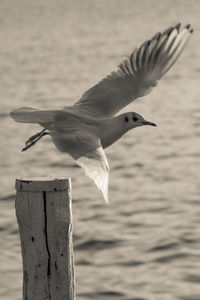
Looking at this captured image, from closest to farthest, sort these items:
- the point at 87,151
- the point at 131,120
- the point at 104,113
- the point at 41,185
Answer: the point at 87,151, the point at 41,185, the point at 131,120, the point at 104,113

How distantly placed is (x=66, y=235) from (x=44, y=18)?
53939 mm

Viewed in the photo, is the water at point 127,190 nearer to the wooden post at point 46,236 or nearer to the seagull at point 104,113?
the seagull at point 104,113

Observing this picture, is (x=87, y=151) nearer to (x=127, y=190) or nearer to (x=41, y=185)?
(x=41, y=185)

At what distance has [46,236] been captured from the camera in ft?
21.3

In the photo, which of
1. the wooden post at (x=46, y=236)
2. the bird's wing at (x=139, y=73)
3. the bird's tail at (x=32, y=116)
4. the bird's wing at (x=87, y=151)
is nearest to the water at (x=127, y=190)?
the bird's wing at (x=139, y=73)

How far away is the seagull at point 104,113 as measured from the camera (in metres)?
6.05

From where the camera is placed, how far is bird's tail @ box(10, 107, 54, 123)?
650 centimetres

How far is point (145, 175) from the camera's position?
15031 millimetres

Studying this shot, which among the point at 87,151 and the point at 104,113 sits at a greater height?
the point at 104,113

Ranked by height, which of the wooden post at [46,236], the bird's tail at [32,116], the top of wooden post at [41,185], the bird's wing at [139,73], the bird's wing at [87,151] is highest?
the bird's wing at [139,73]

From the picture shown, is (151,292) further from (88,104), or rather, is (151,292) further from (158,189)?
(158,189)

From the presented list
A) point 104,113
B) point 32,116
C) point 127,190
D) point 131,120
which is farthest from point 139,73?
point 127,190

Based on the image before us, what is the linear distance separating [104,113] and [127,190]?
6828mm

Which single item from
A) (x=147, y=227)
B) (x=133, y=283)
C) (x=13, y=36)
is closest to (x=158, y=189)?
(x=147, y=227)
